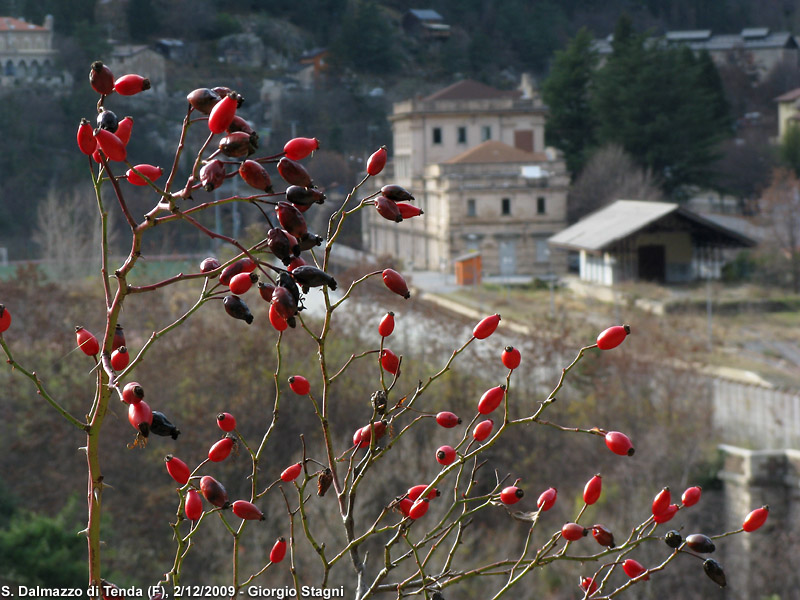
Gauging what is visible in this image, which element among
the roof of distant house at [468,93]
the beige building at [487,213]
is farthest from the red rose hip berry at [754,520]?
the roof of distant house at [468,93]

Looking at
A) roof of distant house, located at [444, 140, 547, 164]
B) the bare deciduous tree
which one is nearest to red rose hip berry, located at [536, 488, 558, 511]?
the bare deciduous tree

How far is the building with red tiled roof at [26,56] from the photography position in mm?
50562

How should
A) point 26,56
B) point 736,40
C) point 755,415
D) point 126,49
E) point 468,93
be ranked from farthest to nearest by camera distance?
point 736,40, point 126,49, point 26,56, point 468,93, point 755,415

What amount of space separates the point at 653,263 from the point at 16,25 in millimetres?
34543

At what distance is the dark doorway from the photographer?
1228 inches

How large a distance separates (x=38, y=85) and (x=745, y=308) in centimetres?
3313

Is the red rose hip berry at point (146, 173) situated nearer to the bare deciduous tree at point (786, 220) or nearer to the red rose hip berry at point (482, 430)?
the red rose hip berry at point (482, 430)

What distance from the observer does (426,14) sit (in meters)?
77.5

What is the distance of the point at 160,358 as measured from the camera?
17.7 metres

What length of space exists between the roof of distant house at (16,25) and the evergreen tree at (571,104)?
78.6 ft

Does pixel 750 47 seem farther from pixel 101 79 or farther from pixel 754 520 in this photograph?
pixel 101 79

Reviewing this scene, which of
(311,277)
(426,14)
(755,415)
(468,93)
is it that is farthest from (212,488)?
(426,14)

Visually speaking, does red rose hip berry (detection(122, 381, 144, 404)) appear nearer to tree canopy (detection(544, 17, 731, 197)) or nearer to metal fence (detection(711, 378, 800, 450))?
metal fence (detection(711, 378, 800, 450))

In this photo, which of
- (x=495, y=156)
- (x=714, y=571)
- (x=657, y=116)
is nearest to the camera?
(x=714, y=571)
